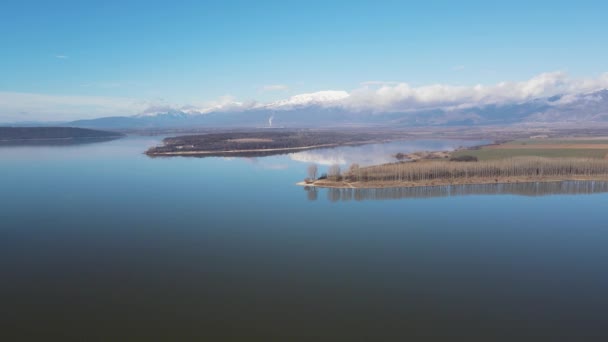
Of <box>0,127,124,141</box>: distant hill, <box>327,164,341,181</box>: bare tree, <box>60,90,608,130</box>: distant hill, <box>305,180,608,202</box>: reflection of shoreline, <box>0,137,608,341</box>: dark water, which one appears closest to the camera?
<box>0,137,608,341</box>: dark water

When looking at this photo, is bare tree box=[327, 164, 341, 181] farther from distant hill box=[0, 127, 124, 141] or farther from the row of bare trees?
distant hill box=[0, 127, 124, 141]

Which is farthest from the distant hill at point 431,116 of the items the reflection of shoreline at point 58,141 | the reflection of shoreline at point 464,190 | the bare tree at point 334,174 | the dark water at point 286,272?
the dark water at point 286,272

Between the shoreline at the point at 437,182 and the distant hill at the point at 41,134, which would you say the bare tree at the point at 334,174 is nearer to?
the shoreline at the point at 437,182

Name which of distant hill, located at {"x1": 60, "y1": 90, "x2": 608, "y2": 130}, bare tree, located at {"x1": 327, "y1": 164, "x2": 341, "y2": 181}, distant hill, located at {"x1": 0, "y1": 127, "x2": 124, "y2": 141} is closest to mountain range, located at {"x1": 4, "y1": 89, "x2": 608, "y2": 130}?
Result: distant hill, located at {"x1": 60, "y1": 90, "x2": 608, "y2": 130}

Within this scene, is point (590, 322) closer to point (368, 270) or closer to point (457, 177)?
point (368, 270)

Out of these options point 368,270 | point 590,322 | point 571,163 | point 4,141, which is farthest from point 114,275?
point 4,141

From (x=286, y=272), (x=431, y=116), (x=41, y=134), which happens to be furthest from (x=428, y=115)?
(x=286, y=272)
